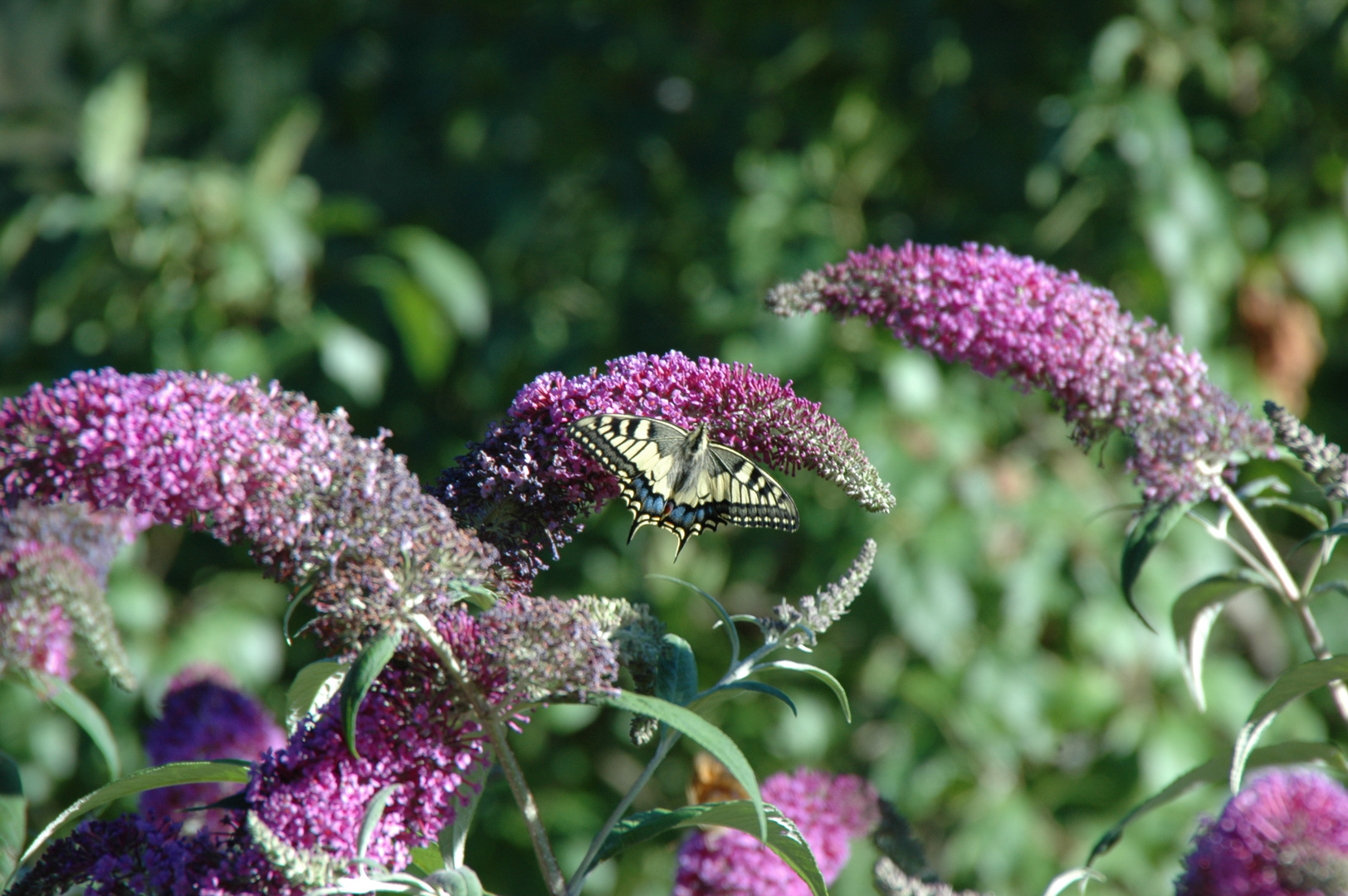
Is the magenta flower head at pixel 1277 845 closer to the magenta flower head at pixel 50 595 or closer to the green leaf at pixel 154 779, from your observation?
the green leaf at pixel 154 779

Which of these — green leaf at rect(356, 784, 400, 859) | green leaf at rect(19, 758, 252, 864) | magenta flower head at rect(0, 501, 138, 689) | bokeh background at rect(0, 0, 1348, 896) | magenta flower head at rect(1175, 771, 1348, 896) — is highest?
bokeh background at rect(0, 0, 1348, 896)

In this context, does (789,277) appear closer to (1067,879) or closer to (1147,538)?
(1147,538)

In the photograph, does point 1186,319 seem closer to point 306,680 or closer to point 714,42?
point 714,42

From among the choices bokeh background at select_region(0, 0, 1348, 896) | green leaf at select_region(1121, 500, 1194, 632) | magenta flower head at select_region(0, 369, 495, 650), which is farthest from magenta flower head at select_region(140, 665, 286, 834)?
bokeh background at select_region(0, 0, 1348, 896)

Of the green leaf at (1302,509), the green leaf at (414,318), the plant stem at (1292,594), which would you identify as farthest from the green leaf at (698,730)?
the green leaf at (414,318)

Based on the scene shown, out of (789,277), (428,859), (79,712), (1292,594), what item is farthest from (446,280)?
(1292,594)

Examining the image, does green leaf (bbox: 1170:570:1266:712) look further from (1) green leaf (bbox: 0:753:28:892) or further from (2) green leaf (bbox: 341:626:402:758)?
(1) green leaf (bbox: 0:753:28:892)

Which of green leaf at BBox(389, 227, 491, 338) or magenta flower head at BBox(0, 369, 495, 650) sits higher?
green leaf at BBox(389, 227, 491, 338)
